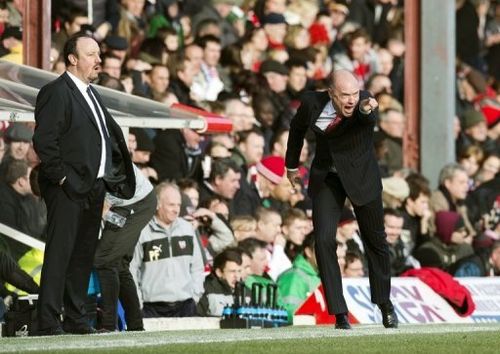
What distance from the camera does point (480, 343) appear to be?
11328 mm

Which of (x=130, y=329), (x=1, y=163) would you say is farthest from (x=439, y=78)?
(x=130, y=329)

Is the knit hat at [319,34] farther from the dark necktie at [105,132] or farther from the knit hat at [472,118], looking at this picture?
the dark necktie at [105,132]

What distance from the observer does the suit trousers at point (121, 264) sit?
1378 cm

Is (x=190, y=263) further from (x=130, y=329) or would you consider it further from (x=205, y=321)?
(x=130, y=329)

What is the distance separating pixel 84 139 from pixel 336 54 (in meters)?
10.5

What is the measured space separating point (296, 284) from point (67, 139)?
196 inches

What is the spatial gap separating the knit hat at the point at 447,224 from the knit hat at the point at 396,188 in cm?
49

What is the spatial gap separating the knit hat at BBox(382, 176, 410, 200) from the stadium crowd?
2 centimetres

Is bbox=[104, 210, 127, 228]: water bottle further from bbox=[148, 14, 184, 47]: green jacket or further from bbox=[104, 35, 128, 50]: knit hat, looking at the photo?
bbox=[148, 14, 184, 47]: green jacket

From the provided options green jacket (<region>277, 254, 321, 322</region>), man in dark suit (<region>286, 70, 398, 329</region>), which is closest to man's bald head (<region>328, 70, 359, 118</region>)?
man in dark suit (<region>286, 70, 398, 329</region>)

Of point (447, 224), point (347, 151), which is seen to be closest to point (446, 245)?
point (447, 224)

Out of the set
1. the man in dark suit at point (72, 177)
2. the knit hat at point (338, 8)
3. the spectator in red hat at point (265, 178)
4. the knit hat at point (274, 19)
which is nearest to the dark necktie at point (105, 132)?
the man in dark suit at point (72, 177)

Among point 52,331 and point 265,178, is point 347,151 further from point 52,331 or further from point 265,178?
point 265,178

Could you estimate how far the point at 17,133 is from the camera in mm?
16562
